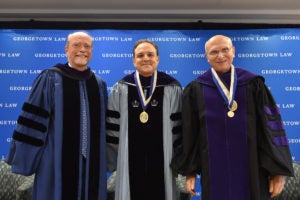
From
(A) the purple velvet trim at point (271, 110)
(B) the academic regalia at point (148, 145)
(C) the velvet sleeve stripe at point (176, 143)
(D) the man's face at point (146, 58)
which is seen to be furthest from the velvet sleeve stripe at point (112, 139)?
(A) the purple velvet trim at point (271, 110)

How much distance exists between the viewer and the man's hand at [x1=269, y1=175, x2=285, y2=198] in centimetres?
244

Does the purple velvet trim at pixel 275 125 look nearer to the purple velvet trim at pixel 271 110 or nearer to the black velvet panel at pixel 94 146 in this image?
the purple velvet trim at pixel 271 110

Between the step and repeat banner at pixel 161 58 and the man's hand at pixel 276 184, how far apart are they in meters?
2.39

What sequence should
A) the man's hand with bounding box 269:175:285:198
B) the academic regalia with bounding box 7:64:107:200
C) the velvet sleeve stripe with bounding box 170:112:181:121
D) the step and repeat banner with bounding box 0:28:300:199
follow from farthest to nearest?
the step and repeat banner with bounding box 0:28:300:199 → the velvet sleeve stripe with bounding box 170:112:181:121 → the academic regalia with bounding box 7:64:107:200 → the man's hand with bounding box 269:175:285:198

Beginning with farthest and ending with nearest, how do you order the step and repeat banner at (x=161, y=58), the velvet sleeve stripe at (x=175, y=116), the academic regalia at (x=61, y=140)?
the step and repeat banner at (x=161, y=58)
the velvet sleeve stripe at (x=175, y=116)
the academic regalia at (x=61, y=140)

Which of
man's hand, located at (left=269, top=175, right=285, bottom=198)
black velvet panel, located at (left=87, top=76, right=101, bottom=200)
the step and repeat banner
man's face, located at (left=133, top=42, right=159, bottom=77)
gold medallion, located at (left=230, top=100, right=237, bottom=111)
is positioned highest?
the step and repeat banner

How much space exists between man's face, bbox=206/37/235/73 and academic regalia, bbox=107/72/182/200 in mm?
450

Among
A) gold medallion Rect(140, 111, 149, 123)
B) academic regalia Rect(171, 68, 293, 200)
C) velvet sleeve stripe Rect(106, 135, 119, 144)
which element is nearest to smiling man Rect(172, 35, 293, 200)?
academic regalia Rect(171, 68, 293, 200)

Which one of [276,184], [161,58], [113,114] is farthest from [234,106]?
[161,58]

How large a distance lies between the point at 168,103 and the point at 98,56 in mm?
2305

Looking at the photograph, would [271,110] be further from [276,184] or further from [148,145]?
[148,145]

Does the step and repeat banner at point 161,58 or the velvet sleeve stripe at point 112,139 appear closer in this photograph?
the velvet sleeve stripe at point 112,139

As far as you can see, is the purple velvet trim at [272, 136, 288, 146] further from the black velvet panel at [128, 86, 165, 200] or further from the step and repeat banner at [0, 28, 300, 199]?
the step and repeat banner at [0, 28, 300, 199]

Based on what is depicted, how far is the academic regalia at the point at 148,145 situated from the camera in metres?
2.61
